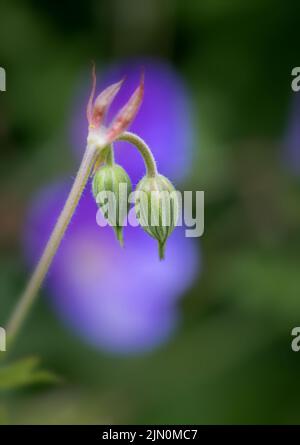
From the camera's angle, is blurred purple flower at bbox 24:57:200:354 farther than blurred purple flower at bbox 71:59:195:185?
No

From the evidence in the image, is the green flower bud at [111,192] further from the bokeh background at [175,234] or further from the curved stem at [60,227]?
the bokeh background at [175,234]

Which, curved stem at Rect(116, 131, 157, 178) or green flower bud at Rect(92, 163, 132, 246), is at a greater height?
curved stem at Rect(116, 131, 157, 178)

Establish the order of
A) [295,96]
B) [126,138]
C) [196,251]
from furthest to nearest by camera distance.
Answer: [295,96] < [196,251] < [126,138]

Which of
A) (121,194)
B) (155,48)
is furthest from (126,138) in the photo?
→ (155,48)

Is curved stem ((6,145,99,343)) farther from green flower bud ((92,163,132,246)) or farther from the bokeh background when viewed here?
the bokeh background

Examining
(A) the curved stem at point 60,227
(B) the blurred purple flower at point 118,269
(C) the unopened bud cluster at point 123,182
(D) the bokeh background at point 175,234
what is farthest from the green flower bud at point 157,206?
(B) the blurred purple flower at point 118,269

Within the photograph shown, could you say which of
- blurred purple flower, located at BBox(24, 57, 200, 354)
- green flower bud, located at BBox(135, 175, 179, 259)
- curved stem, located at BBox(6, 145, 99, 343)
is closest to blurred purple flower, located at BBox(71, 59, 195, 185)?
blurred purple flower, located at BBox(24, 57, 200, 354)
